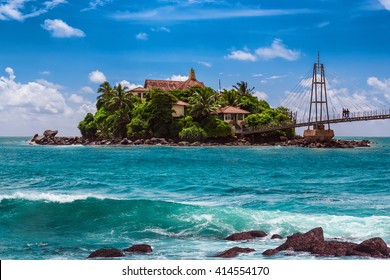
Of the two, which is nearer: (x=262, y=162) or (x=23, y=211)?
(x=23, y=211)

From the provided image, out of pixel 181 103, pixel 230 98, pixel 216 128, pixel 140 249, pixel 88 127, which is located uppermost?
pixel 230 98

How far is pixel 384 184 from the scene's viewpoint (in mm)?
15680

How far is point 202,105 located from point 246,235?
34.7 metres

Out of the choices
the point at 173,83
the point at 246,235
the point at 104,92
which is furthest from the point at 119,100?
the point at 246,235

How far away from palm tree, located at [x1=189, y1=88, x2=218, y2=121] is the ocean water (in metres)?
24.1

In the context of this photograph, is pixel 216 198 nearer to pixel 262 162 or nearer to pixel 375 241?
pixel 375 241

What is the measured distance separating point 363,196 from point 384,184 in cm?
317

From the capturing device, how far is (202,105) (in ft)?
140

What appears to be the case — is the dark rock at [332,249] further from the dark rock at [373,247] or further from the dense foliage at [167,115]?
the dense foliage at [167,115]

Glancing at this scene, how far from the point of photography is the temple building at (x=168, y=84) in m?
50.7

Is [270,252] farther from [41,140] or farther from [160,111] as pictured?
[41,140]

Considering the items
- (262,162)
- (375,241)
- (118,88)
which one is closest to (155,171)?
(262,162)

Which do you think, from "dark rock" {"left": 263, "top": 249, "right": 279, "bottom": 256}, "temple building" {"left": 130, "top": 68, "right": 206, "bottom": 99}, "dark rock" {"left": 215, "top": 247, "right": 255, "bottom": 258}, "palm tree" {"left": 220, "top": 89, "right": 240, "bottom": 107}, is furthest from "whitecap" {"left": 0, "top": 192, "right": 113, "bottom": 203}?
"temple building" {"left": 130, "top": 68, "right": 206, "bottom": 99}

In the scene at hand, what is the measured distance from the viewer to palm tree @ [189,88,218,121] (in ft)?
140
